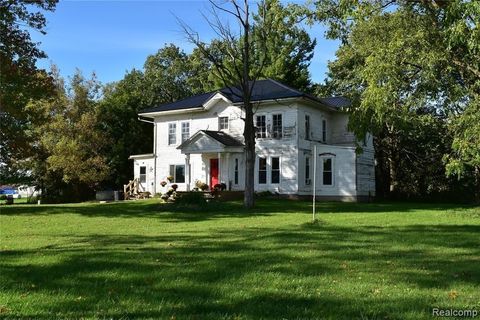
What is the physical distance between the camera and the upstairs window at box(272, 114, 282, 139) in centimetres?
3127

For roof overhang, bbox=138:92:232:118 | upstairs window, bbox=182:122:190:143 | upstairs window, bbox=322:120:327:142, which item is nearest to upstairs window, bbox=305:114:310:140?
upstairs window, bbox=322:120:327:142

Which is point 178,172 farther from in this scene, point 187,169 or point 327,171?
point 327,171

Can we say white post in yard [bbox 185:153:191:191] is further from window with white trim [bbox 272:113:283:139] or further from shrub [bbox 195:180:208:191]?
window with white trim [bbox 272:113:283:139]

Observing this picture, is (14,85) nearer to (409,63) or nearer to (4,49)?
(4,49)

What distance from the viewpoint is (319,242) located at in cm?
1093

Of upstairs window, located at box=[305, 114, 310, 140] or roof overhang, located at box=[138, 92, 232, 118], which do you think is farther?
roof overhang, located at box=[138, 92, 232, 118]

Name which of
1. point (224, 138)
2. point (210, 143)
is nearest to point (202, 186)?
point (210, 143)

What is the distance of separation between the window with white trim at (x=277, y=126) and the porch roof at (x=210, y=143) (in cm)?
212

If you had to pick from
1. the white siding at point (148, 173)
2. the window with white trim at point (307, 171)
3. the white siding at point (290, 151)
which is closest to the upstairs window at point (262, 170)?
the white siding at point (290, 151)

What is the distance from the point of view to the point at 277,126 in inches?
1236

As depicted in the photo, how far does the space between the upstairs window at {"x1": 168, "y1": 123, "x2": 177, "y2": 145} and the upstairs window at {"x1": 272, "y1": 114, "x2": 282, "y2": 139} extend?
24.9 ft

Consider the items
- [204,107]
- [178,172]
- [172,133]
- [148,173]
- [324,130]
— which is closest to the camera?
A: [204,107]

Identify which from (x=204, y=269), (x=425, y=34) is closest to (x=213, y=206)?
(x=425, y=34)

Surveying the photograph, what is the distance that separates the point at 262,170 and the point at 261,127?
266 centimetres
